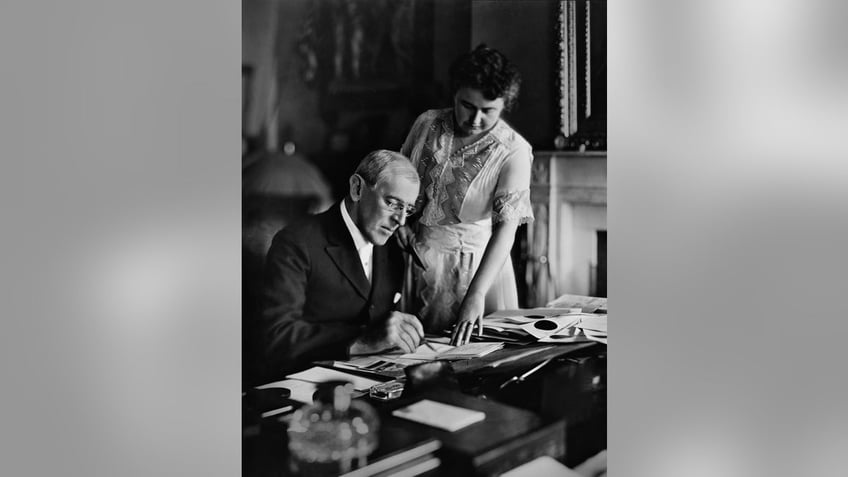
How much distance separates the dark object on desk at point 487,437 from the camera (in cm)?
266

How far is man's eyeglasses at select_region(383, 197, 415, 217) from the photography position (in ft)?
8.78

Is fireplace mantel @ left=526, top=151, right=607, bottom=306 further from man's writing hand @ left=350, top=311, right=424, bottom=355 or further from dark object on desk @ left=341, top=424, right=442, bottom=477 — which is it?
dark object on desk @ left=341, top=424, right=442, bottom=477

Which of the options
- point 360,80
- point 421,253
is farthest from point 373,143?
point 421,253

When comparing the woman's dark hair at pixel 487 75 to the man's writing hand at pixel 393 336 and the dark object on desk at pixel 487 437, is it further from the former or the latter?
the dark object on desk at pixel 487 437

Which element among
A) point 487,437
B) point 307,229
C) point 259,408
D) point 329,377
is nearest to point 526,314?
point 487,437

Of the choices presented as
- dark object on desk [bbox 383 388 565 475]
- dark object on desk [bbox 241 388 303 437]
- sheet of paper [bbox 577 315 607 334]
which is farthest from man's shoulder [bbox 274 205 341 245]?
sheet of paper [bbox 577 315 607 334]

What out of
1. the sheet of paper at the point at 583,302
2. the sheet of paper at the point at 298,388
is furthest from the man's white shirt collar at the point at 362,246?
the sheet of paper at the point at 583,302

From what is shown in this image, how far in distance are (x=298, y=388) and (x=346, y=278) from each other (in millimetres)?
388

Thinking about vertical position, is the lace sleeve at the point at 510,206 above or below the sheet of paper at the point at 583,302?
above

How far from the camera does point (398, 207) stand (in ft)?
8.83

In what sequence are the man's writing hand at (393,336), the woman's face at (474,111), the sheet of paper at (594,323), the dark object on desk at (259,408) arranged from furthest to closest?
1. the sheet of paper at (594,323)
2. the woman's face at (474,111)
3. the man's writing hand at (393,336)
4. the dark object on desk at (259,408)
